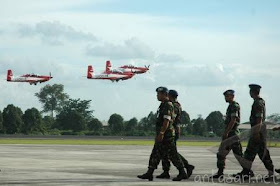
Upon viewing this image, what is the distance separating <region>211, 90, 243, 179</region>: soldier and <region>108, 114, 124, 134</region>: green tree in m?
121

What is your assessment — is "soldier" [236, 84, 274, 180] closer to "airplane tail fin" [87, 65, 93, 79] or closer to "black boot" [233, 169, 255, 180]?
"black boot" [233, 169, 255, 180]

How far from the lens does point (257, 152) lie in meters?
13.3

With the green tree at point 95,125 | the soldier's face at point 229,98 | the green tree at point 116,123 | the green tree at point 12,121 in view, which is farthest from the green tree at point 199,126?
the soldier's face at point 229,98

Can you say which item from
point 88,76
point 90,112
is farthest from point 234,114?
point 90,112

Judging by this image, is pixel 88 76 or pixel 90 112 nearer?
pixel 88 76

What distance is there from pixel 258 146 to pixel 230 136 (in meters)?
0.98

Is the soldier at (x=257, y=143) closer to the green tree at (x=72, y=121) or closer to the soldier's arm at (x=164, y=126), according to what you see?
the soldier's arm at (x=164, y=126)

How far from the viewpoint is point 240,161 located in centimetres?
1359

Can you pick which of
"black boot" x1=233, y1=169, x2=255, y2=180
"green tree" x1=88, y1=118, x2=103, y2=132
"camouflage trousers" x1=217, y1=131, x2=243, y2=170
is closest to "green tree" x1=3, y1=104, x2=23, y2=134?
"green tree" x1=88, y1=118, x2=103, y2=132

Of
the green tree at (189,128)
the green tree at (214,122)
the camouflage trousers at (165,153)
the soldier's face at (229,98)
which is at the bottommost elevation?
the camouflage trousers at (165,153)

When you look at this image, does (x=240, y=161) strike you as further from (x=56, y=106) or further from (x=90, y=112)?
(x=56, y=106)

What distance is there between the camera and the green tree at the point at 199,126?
13312 cm

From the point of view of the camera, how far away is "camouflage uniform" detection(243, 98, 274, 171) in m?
13.2

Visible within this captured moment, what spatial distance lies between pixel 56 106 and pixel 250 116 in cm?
17547
